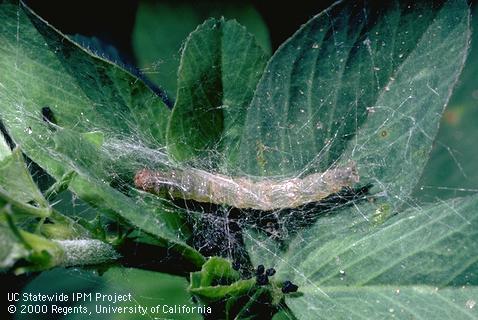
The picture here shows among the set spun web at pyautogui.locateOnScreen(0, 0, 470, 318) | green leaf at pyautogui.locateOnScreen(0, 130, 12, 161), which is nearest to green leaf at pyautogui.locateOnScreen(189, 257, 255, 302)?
spun web at pyautogui.locateOnScreen(0, 0, 470, 318)

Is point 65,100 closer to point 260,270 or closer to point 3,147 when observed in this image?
point 3,147

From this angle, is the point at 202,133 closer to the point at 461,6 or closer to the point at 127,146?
the point at 127,146

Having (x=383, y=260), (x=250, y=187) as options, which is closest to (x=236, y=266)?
(x=250, y=187)

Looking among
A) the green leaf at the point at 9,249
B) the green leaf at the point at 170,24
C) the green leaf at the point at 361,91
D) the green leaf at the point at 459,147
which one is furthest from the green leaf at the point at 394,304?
the green leaf at the point at 170,24

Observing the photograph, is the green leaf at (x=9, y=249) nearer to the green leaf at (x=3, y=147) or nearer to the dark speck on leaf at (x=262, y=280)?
the green leaf at (x=3, y=147)

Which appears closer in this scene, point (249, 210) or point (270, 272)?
point (270, 272)

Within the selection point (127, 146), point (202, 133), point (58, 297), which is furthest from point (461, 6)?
point (58, 297)

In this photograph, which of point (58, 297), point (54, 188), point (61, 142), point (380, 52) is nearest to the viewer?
point (61, 142)
